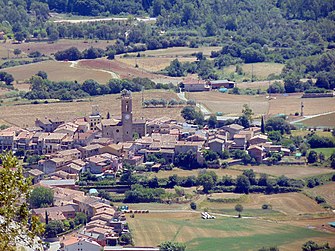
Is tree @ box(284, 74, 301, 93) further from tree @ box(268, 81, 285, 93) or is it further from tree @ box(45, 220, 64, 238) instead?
tree @ box(45, 220, 64, 238)

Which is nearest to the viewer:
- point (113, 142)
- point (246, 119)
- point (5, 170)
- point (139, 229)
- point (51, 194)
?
point (5, 170)

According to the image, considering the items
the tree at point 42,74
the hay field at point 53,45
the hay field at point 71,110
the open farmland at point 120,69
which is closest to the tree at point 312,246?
the hay field at point 71,110

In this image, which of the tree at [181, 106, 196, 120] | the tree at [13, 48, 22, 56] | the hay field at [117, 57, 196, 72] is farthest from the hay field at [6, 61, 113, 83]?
the tree at [181, 106, 196, 120]

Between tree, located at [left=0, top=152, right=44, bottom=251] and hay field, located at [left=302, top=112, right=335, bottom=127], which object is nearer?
tree, located at [left=0, top=152, right=44, bottom=251]

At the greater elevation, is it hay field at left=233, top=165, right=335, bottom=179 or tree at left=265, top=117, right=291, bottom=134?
tree at left=265, top=117, right=291, bottom=134

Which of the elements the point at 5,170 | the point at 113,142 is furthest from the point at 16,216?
the point at 113,142

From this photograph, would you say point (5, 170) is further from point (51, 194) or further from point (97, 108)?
point (97, 108)
